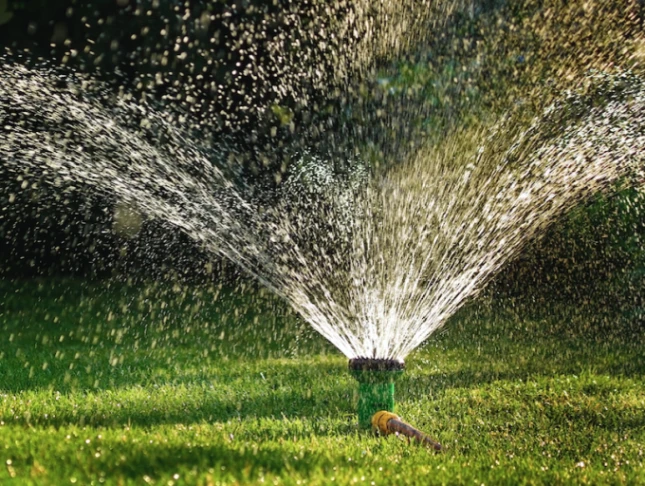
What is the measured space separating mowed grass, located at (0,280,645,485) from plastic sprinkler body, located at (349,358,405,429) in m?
0.15

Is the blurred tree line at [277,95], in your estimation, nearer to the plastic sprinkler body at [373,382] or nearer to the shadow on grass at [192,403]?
the shadow on grass at [192,403]

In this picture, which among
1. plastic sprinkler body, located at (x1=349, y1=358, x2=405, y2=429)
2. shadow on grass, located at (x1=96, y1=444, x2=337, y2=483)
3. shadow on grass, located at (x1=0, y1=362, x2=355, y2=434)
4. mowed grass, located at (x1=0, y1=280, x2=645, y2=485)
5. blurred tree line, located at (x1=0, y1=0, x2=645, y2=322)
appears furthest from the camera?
blurred tree line, located at (x1=0, y1=0, x2=645, y2=322)

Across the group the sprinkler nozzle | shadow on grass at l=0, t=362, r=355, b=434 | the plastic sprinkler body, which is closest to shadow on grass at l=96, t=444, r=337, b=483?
the sprinkler nozzle

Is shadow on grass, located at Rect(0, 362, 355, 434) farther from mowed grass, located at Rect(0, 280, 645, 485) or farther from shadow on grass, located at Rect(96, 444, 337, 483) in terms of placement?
shadow on grass, located at Rect(96, 444, 337, 483)

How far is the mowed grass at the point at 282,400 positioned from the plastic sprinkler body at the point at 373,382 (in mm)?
148

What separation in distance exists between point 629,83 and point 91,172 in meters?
6.12

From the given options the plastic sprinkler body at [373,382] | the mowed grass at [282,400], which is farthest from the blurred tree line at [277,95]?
the plastic sprinkler body at [373,382]

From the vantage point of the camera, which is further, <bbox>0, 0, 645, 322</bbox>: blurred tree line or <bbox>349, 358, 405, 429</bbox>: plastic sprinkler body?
<bbox>0, 0, 645, 322</bbox>: blurred tree line

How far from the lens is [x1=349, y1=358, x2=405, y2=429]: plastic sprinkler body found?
453 cm

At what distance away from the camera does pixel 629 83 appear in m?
9.49

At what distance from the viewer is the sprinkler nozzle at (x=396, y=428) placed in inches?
168

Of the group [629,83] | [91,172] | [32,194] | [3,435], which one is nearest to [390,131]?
[629,83]

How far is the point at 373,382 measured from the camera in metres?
4.63

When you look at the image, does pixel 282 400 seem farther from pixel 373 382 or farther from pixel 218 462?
pixel 218 462
